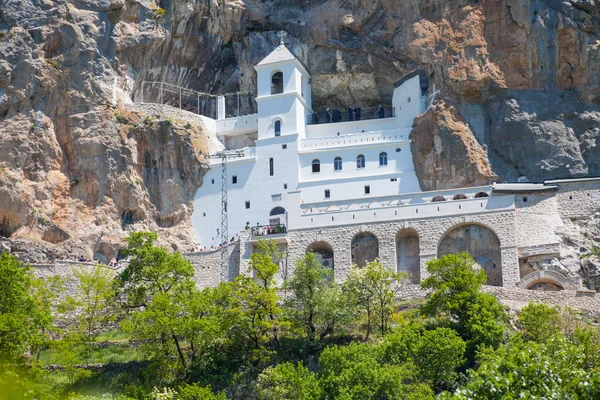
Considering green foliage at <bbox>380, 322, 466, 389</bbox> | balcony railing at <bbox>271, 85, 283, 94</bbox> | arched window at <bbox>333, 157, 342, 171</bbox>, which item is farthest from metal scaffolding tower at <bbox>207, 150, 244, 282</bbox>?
green foliage at <bbox>380, 322, 466, 389</bbox>

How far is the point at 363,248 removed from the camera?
58.0 m

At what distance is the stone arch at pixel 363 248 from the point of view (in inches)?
2275

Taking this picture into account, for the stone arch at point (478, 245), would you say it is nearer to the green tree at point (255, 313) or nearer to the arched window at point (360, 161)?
the arched window at point (360, 161)

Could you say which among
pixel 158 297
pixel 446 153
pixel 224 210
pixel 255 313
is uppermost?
pixel 446 153

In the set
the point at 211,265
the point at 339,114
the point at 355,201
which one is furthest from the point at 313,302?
the point at 339,114

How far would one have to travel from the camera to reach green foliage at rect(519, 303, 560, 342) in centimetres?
4578

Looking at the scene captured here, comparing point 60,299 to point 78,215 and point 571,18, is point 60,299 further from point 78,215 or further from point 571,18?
point 571,18

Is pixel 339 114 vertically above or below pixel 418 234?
above

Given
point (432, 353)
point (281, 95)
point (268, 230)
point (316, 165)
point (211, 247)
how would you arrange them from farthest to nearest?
point (281, 95) < point (316, 165) < point (211, 247) < point (268, 230) < point (432, 353)

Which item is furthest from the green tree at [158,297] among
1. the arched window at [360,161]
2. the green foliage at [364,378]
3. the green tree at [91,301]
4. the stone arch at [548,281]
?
the stone arch at [548,281]

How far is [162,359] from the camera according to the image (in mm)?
47094

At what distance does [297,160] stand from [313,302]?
59.9ft

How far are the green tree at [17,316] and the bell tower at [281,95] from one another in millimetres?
22630

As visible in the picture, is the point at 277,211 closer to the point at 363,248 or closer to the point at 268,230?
the point at 268,230
